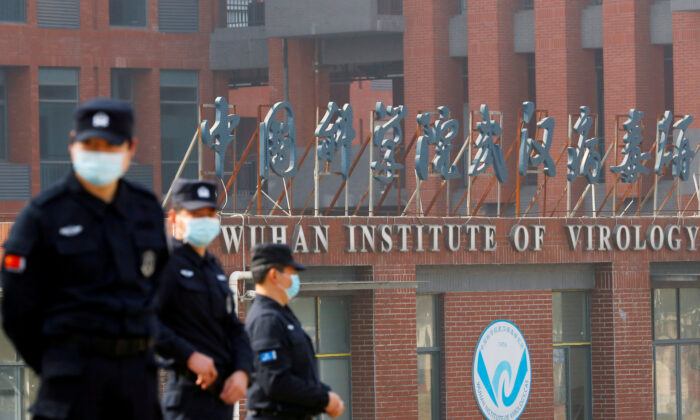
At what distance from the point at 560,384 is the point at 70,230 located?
22.2 meters

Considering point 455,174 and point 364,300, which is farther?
point 455,174

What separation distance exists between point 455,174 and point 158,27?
876 inches

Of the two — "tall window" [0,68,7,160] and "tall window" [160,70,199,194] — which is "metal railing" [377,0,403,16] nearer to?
"tall window" [160,70,199,194]

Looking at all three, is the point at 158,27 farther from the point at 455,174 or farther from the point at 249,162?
the point at 455,174

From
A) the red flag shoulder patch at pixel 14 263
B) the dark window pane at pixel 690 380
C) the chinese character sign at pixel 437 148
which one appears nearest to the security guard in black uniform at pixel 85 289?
the red flag shoulder patch at pixel 14 263

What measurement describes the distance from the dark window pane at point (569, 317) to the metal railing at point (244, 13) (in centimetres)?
2484

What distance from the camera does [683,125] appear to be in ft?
102

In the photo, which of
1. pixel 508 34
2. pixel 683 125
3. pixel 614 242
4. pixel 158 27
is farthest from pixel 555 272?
pixel 158 27

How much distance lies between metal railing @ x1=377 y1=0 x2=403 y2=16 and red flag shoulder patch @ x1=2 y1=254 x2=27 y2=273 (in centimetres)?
4097

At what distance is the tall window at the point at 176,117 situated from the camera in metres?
47.5

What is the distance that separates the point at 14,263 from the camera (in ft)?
16.7

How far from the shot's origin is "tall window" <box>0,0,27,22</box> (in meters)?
44.2

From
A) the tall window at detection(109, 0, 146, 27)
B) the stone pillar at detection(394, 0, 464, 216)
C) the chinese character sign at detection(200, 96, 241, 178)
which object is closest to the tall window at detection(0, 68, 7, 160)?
the tall window at detection(109, 0, 146, 27)

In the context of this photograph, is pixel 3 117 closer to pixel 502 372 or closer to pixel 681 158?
pixel 681 158
